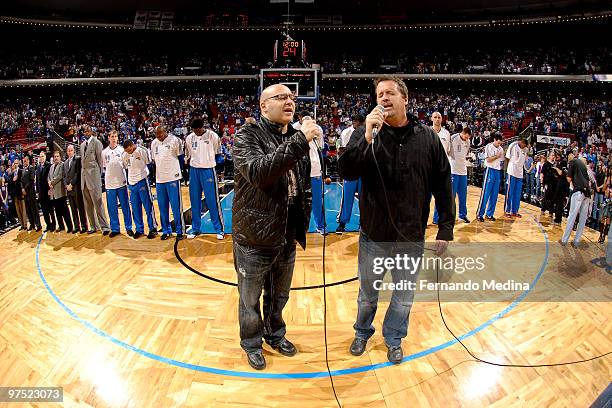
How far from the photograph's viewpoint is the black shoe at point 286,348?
125 inches

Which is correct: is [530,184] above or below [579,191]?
below

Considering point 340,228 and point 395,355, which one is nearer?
point 395,355

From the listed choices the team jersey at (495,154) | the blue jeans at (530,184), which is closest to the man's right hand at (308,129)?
the team jersey at (495,154)

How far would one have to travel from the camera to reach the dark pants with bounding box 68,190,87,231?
6.54 meters

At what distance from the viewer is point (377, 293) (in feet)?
9.84

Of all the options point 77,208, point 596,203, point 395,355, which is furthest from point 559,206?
point 77,208

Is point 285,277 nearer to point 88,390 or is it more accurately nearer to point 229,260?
point 88,390

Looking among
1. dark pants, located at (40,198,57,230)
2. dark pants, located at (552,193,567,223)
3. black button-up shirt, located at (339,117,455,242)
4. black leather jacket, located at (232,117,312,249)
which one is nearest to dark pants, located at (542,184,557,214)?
dark pants, located at (552,193,567,223)

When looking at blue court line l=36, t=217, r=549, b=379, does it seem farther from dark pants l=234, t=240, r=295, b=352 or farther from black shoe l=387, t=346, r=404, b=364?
dark pants l=234, t=240, r=295, b=352

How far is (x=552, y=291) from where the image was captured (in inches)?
171

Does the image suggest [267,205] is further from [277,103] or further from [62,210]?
[62,210]

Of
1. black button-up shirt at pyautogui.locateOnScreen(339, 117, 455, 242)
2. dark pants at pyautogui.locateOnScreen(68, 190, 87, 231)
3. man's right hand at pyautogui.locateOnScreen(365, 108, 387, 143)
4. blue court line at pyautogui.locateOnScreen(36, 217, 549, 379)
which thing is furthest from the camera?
dark pants at pyautogui.locateOnScreen(68, 190, 87, 231)

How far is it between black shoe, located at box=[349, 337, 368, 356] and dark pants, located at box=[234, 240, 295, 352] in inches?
22.8

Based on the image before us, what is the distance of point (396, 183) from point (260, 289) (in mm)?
1252
